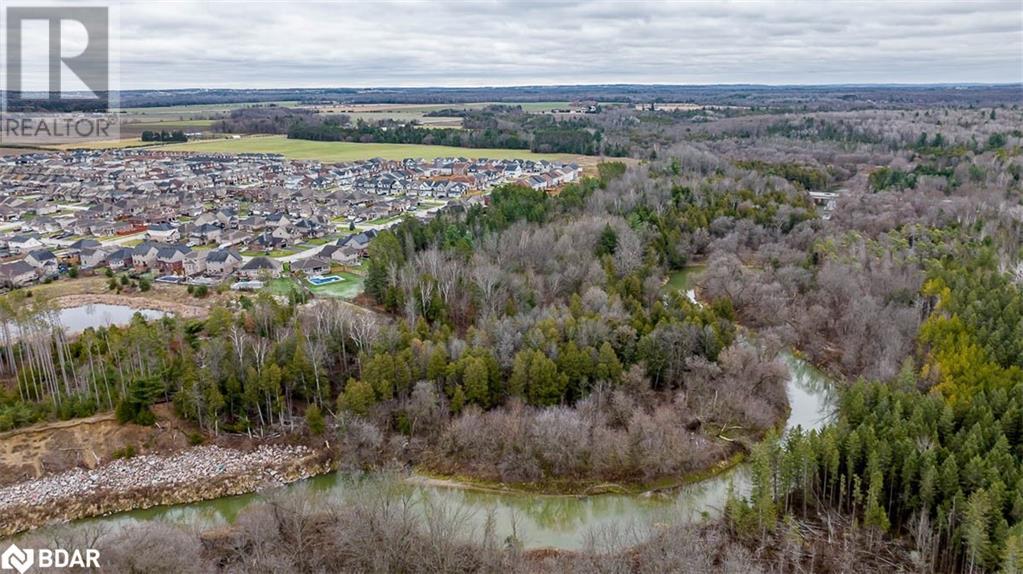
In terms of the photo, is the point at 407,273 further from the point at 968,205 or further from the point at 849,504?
the point at 968,205

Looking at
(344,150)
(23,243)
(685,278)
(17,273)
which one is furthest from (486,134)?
(17,273)

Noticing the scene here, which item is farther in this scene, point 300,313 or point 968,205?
point 968,205

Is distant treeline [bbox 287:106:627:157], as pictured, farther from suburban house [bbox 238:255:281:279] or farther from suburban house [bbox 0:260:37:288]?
suburban house [bbox 0:260:37:288]

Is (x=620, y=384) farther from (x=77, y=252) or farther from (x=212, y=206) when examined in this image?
(x=212, y=206)

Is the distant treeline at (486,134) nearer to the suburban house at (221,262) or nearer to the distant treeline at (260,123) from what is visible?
the distant treeline at (260,123)

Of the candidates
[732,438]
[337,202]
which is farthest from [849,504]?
[337,202]

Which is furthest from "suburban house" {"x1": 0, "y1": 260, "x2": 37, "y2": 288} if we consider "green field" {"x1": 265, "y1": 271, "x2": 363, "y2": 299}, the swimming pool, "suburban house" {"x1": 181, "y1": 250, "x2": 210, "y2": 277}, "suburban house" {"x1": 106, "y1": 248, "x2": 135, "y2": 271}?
the swimming pool
